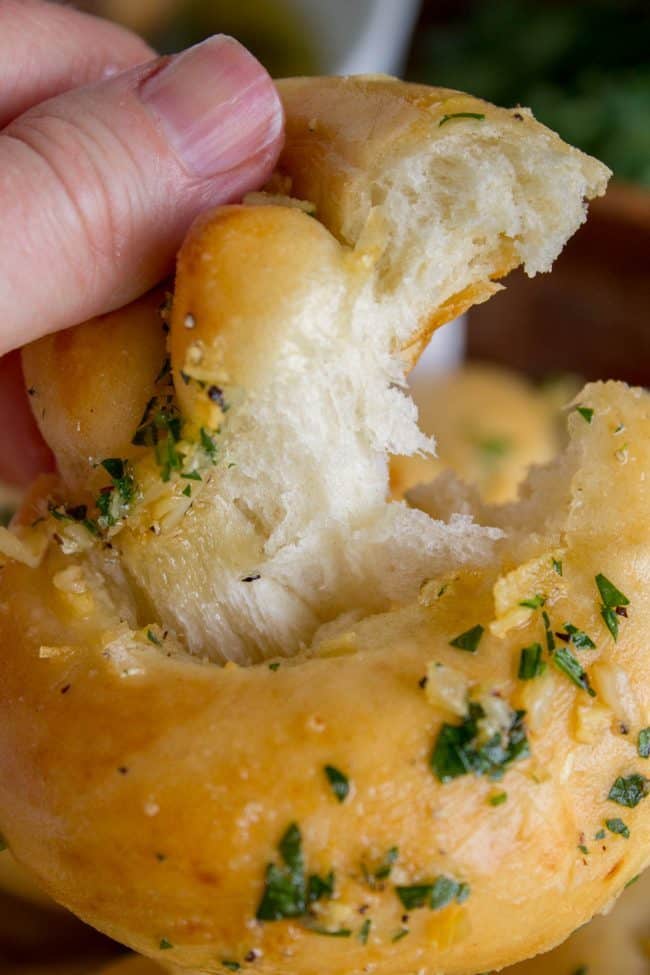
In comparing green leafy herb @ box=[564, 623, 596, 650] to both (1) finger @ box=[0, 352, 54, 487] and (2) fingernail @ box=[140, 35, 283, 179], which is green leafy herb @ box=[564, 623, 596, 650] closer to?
(2) fingernail @ box=[140, 35, 283, 179]

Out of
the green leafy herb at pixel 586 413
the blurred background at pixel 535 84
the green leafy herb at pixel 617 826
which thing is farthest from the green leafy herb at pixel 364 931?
the blurred background at pixel 535 84

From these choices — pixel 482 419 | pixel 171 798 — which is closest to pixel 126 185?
pixel 171 798

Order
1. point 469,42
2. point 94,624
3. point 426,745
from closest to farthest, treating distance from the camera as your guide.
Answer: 1. point 426,745
2. point 94,624
3. point 469,42

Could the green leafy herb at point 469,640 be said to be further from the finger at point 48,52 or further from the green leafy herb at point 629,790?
the finger at point 48,52

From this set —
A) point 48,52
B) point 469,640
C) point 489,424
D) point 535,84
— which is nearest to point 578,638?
point 469,640

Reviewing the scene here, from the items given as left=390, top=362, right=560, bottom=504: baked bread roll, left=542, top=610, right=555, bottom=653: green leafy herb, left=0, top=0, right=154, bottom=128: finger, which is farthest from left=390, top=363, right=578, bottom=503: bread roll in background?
left=542, top=610, right=555, bottom=653: green leafy herb

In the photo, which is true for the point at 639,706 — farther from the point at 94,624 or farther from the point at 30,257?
the point at 30,257
